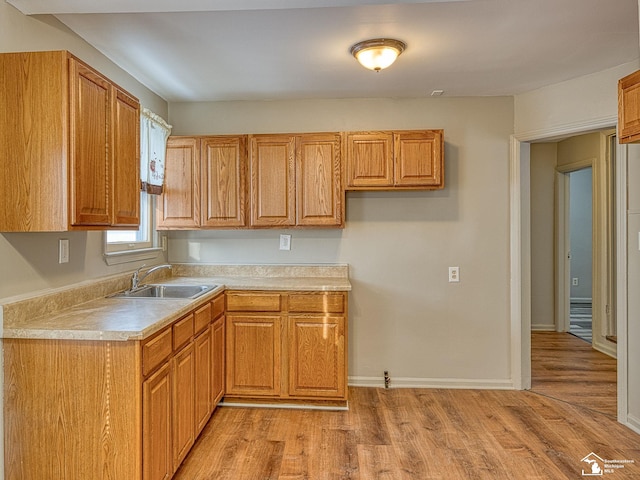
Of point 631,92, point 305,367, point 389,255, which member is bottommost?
point 305,367

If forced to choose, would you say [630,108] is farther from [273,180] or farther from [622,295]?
[273,180]

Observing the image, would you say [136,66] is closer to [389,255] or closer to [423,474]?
[389,255]

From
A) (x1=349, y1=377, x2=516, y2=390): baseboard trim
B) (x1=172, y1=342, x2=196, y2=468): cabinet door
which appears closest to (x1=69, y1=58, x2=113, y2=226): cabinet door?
(x1=172, y1=342, x2=196, y2=468): cabinet door

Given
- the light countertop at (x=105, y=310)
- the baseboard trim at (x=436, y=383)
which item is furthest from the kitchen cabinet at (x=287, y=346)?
the baseboard trim at (x=436, y=383)

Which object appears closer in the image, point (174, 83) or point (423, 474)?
point (423, 474)

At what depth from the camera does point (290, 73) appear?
9.18ft

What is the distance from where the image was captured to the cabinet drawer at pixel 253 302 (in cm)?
292

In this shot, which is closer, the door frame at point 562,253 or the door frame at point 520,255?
the door frame at point 520,255

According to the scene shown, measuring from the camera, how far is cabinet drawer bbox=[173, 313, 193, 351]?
2.08 meters

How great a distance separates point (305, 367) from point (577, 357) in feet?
9.64

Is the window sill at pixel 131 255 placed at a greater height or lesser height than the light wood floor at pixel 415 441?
greater

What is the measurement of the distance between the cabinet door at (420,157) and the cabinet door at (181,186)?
154cm

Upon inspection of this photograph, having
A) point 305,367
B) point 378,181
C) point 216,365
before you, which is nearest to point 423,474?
point 305,367

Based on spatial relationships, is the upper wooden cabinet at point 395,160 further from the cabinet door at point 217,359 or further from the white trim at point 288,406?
the white trim at point 288,406
